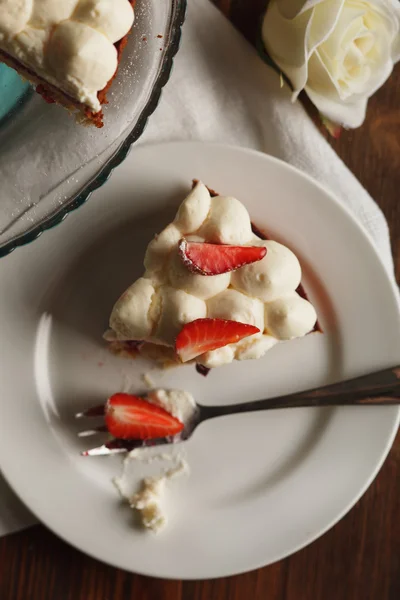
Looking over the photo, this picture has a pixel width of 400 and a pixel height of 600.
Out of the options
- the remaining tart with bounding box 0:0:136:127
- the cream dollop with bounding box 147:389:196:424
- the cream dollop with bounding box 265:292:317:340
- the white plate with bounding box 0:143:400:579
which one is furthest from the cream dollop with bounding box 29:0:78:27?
the cream dollop with bounding box 147:389:196:424

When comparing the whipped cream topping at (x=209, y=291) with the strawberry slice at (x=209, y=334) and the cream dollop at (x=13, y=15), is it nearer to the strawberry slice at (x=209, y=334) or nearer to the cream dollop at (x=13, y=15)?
the strawberry slice at (x=209, y=334)

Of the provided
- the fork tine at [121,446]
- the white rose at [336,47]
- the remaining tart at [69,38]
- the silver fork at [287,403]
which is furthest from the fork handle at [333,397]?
the remaining tart at [69,38]

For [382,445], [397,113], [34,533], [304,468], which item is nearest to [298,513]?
[304,468]

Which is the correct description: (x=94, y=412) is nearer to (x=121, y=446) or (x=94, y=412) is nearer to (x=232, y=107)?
(x=121, y=446)

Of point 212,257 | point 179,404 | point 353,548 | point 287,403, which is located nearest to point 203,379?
point 179,404

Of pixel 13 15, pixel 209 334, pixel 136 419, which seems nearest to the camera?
pixel 13 15

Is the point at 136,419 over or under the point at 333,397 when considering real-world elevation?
over

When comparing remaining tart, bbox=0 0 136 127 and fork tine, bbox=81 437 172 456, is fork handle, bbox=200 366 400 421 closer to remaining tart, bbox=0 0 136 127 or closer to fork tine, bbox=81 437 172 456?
fork tine, bbox=81 437 172 456
